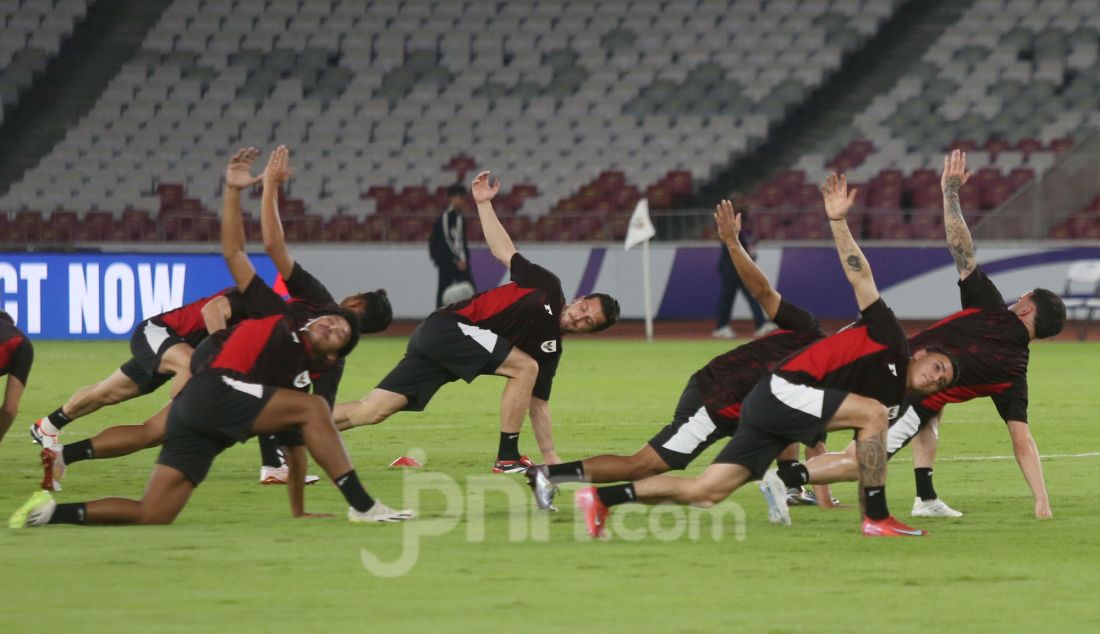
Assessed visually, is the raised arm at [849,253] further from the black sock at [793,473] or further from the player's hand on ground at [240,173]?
the player's hand on ground at [240,173]

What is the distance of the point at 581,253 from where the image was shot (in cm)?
2872

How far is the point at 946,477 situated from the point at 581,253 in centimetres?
1658

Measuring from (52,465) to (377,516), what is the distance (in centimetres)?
246

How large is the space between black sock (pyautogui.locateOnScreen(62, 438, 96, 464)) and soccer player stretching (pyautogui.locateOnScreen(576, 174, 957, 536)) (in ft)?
11.8

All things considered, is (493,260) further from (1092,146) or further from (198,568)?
(198,568)

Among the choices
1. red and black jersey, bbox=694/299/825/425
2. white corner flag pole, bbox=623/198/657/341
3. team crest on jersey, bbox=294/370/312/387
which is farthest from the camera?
white corner flag pole, bbox=623/198/657/341

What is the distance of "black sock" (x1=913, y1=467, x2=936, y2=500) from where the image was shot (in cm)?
1047

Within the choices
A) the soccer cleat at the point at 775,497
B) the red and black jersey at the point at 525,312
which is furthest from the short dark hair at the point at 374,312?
the soccer cleat at the point at 775,497

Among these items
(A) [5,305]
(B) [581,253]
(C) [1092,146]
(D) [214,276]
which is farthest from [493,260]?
(C) [1092,146]

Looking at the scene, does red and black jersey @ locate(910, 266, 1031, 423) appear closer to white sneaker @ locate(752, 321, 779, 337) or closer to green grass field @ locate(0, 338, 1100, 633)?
green grass field @ locate(0, 338, 1100, 633)

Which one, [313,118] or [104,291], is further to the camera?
[313,118]

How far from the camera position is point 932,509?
34.2 feet

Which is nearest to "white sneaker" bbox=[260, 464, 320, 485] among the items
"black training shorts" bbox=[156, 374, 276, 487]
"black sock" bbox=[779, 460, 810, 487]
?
"black training shorts" bbox=[156, 374, 276, 487]

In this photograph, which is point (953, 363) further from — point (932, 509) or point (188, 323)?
point (188, 323)
